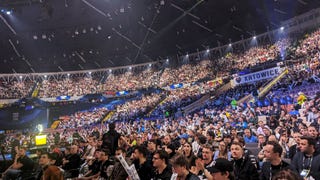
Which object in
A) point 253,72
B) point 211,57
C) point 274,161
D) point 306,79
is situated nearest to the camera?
point 274,161

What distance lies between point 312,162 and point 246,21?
30610mm

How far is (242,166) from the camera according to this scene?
4.63 m

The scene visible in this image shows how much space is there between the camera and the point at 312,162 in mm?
4285

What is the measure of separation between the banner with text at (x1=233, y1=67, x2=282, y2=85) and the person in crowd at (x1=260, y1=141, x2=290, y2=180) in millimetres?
18954

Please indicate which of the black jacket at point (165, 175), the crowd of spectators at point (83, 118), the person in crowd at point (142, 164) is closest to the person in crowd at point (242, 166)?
the black jacket at point (165, 175)

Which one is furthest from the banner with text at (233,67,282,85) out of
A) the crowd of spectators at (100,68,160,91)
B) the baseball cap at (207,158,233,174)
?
the baseball cap at (207,158,233,174)

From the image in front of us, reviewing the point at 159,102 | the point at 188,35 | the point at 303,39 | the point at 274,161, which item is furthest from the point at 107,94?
the point at 274,161

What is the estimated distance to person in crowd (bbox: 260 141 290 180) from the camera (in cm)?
412

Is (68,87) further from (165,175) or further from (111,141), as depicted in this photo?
(165,175)

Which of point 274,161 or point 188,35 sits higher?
point 188,35

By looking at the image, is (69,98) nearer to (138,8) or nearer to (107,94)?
(107,94)

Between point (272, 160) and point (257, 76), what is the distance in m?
20.8

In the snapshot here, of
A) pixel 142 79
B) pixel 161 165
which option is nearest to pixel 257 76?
pixel 161 165

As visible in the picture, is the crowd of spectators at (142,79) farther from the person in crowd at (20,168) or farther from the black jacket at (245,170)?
the black jacket at (245,170)
